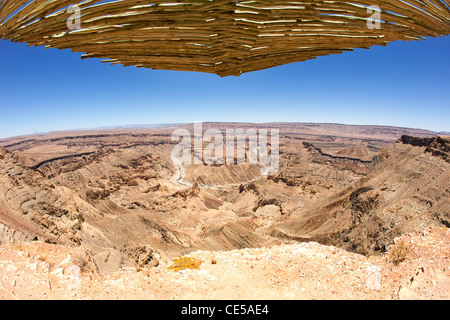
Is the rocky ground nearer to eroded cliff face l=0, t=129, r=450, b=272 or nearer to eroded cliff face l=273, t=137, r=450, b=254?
eroded cliff face l=0, t=129, r=450, b=272

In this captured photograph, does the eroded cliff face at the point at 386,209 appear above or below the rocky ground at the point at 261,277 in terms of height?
below

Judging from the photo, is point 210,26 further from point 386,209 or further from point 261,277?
point 386,209

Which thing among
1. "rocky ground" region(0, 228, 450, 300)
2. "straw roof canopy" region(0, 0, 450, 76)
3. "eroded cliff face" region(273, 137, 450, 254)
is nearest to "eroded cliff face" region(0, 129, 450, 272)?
"eroded cliff face" region(273, 137, 450, 254)

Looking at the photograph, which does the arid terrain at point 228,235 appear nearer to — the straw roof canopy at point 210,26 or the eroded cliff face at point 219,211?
the eroded cliff face at point 219,211

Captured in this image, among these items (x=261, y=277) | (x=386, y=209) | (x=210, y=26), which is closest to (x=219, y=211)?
(x=386, y=209)

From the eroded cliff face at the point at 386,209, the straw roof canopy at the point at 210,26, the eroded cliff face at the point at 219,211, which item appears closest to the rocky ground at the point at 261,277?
the straw roof canopy at the point at 210,26

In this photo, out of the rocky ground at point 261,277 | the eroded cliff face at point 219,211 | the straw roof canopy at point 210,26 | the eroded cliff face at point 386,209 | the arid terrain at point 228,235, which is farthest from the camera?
the eroded cliff face at point 386,209
